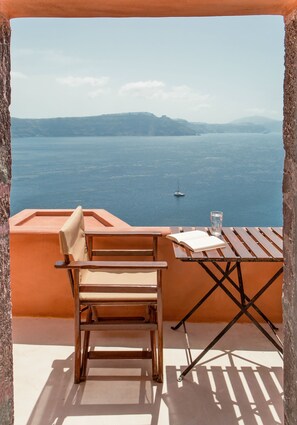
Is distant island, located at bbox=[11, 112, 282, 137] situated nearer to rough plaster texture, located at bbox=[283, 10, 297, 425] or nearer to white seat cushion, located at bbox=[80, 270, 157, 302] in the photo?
white seat cushion, located at bbox=[80, 270, 157, 302]

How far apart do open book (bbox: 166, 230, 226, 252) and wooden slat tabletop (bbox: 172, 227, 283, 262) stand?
3 cm

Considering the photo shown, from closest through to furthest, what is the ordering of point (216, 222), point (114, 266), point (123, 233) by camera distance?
point (114, 266) → point (216, 222) → point (123, 233)

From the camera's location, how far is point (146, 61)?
73250 millimetres

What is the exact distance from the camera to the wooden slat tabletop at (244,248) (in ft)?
7.43

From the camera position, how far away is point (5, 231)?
1.38 metres

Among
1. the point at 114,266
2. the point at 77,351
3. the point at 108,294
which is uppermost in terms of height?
the point at 114,266

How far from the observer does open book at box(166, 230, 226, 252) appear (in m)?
2.39

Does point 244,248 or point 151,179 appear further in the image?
point 151,179

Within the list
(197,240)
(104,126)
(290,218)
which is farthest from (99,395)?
(104,126)

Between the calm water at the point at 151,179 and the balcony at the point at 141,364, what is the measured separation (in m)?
47.5

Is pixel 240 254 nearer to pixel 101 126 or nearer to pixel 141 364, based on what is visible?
pixel 141 364

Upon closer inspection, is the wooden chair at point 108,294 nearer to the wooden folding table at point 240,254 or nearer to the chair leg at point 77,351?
the chair leg at point 77,351

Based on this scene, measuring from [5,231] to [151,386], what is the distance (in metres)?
1.43

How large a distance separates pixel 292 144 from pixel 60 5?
2.55 ft
